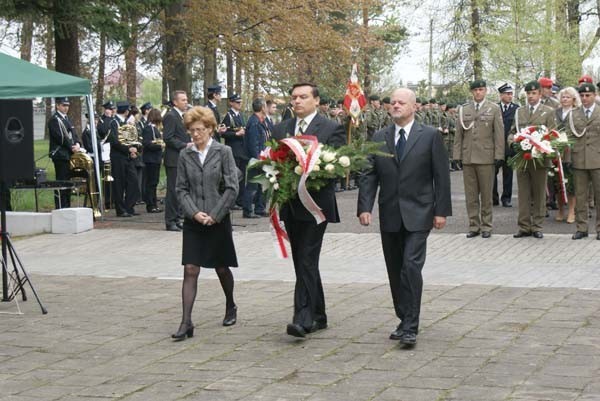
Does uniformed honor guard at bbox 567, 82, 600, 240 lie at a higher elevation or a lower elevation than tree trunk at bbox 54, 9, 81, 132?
lower

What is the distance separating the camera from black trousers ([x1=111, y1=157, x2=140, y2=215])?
2003 cm

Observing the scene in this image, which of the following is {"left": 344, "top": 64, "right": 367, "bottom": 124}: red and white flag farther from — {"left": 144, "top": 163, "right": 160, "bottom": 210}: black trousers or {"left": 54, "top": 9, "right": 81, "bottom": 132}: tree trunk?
{"left": 54, "top": 9, "right": 81, "bottom": 132}: tree trunk

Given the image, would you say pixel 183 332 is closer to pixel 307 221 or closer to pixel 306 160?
pixel 307 221

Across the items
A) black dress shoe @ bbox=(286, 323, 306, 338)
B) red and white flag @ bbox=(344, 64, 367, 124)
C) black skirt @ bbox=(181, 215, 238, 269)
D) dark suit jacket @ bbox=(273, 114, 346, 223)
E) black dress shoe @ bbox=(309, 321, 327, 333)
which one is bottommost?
black dress shoe @ bbox=(309, 321, 327, 333)

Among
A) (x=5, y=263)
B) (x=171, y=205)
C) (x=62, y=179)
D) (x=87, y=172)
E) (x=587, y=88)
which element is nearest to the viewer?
(x=5, y=263)

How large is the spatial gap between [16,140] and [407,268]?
4156mm

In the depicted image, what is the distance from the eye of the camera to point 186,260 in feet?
30.8

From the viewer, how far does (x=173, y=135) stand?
17359 millimetres

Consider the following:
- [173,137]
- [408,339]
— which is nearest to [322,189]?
[408,339]

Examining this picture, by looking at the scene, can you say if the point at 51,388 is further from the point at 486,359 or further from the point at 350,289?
the point at 350,289

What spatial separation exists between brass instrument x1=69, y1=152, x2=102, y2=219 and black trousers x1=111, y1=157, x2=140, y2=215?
390mm

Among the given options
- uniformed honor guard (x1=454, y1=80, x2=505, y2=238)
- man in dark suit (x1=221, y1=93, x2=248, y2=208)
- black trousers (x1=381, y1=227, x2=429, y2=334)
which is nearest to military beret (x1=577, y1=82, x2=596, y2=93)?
uniformed honor guard (x1=454, y1=80, x2=505, y2=238)

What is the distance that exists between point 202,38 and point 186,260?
23.8 metres

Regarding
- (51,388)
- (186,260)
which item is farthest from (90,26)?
(51,388)
